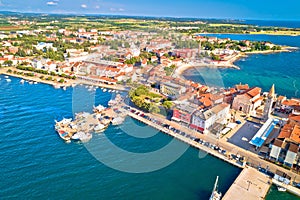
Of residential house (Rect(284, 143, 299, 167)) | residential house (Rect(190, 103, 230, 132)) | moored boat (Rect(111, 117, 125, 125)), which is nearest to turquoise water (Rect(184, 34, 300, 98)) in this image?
residential house (Rect(190, 103, 230, 132))

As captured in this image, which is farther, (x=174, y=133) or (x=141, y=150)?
(x=174, y=133)

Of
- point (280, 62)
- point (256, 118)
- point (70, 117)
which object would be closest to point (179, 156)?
point (256, 118)

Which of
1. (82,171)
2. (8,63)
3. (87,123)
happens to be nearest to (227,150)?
(82,171)

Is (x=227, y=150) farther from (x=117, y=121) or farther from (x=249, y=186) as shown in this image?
(x=117, y=121)

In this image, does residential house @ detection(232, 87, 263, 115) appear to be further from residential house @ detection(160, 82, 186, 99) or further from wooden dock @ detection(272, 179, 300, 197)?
wooden dock @ detection(272, 179, 300, 197)

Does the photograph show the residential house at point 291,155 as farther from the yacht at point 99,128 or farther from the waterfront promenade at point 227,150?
the yacht at point 99,128

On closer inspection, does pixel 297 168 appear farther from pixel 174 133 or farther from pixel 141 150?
pixel 141 150
